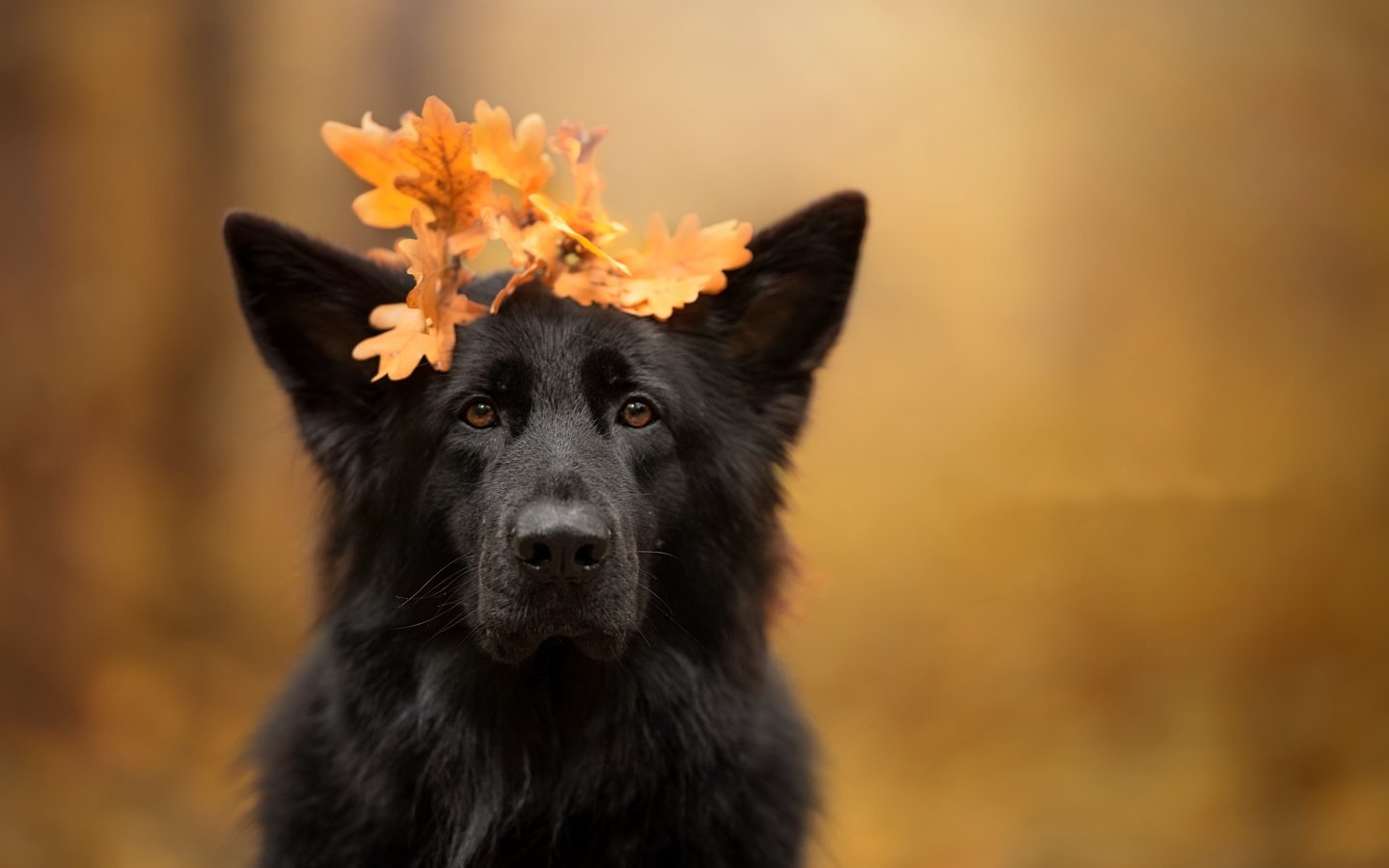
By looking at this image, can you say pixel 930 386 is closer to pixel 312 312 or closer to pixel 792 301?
pixel 792 301

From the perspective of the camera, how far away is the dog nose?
7.64 feet

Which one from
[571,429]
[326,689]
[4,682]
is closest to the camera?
[571,429]

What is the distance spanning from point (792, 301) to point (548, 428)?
26.7 inches

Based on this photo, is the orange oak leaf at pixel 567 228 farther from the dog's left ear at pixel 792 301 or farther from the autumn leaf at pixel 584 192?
the dog's left ear at pixel 792 301

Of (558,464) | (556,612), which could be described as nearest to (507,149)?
(558,464)

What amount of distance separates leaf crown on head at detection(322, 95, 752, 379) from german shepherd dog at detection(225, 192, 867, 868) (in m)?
0.07

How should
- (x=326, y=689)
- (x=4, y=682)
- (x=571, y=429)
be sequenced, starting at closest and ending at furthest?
(x=571, y=429), (x=326, y=689), (x=4, y=682)

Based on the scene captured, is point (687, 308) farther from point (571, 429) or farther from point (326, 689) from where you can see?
point (326, 689)

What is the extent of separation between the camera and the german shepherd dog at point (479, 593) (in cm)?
263

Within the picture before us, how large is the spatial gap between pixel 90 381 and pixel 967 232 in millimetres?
3228

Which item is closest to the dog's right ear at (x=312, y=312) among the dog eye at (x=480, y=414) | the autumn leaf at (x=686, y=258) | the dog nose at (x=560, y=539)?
the dog eye at (x=480, y=414)

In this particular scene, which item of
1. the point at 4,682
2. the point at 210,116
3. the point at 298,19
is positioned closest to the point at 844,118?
the point at 298,19

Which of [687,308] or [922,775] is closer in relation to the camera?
[687,308]

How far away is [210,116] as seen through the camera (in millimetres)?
4594
